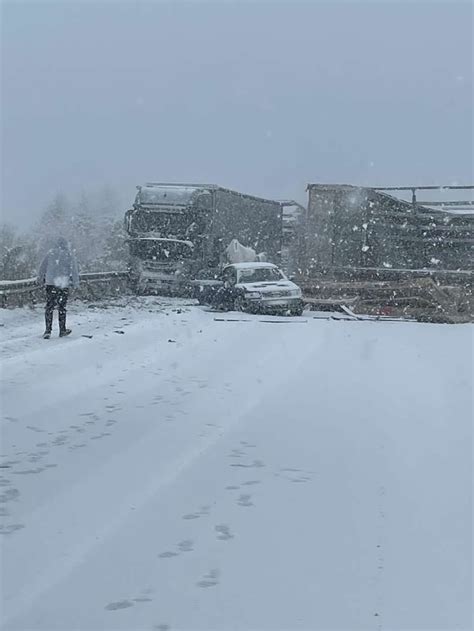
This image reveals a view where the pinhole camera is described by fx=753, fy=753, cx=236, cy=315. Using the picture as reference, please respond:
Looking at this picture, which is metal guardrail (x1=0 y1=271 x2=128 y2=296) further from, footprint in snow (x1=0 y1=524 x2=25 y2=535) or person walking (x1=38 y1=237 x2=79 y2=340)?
footprint in snow (x1=0 y1=524 x2=25 y2=535)

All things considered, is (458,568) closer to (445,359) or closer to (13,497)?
(13,497)

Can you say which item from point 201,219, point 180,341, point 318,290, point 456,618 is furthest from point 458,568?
point 201,219

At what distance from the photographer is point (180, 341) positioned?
41.1 ft

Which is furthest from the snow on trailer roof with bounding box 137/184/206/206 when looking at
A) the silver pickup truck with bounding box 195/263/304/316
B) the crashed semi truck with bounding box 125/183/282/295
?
the silver pickup truck with bounding box 195/263/304/316

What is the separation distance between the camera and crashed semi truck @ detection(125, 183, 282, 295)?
23.8m

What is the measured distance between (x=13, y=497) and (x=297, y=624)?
2.21 m

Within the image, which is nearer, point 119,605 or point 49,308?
point 119,605

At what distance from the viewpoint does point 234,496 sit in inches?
193

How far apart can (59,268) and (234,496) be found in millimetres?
8412

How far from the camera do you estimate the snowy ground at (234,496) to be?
11.6ft

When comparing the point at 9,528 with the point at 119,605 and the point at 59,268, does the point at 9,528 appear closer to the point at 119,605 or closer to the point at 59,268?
the point at 119,605

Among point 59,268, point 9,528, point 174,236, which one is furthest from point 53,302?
point 174,236

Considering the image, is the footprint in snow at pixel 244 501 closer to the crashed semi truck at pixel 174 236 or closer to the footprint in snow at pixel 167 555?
the footprint in snow at pixel 167 555

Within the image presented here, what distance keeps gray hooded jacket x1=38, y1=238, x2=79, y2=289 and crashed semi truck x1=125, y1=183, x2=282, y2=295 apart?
1087 cm
